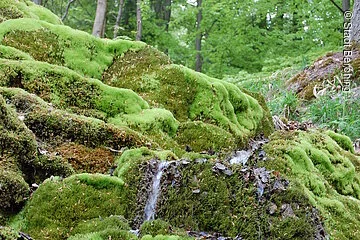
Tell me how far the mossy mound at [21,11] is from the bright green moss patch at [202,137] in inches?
160

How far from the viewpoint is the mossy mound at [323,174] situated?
376cm

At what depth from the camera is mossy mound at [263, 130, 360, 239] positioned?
376 centimetres

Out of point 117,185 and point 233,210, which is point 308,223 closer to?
point 233,210

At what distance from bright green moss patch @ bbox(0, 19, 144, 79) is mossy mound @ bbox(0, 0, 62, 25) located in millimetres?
1012

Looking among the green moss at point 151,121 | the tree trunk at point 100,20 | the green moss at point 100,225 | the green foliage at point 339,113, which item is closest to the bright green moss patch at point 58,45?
the green moss at point 151,121

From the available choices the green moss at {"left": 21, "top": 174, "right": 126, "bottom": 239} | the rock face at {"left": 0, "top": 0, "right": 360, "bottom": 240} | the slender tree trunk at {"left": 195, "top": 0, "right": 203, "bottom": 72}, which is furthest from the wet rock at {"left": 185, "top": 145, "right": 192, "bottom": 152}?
the slender tree trunk at {"left": 195, "top": 0, "right": 203, "bottom": 72}

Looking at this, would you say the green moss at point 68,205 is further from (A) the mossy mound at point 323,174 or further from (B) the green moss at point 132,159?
(A) the mossy mound at point 323,174

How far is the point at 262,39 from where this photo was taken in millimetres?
17250

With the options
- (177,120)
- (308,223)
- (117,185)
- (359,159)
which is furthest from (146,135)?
(359,159)

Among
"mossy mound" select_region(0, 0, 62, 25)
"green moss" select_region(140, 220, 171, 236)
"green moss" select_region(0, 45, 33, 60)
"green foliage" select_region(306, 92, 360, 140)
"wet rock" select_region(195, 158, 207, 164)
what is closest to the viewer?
"green moss" select_region(140, 220, 171, 236)

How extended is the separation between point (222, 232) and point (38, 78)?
132 inches

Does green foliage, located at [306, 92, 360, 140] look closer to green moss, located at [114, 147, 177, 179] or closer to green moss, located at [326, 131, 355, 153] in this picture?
green moss, located at [326, 131, 355, 153]

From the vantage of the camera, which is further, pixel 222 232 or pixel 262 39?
pixel 262 39

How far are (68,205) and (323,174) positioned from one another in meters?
3.00
